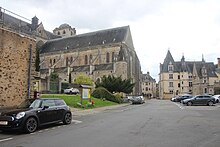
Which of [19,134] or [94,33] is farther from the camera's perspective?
[94,33]

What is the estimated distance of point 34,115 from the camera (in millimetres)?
10414

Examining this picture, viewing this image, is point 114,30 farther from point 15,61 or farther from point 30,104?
point 30,104

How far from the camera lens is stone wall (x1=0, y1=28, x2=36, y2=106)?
1650cm

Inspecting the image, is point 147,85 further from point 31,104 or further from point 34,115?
point 34,115

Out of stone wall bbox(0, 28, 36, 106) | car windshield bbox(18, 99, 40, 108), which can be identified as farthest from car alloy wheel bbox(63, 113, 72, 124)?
stone wall bbox(0, 28, 36, 106)

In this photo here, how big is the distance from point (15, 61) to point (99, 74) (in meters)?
45.9

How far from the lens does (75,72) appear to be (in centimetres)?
6681

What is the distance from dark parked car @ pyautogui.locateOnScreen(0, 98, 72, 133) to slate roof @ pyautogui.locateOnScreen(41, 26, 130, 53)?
176 ft

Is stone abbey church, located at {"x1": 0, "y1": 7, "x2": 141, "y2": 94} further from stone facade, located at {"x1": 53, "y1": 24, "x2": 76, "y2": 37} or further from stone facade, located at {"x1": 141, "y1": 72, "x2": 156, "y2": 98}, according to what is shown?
stone facade, located at {"x1": 141, "y1": 72, "x2": 156, "y2": 98}

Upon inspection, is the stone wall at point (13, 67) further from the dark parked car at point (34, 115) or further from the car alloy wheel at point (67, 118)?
the car alloy wheel at point (67, 118)

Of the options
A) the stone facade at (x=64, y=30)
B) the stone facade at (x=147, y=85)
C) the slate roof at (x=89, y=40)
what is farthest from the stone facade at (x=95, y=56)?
the stone facade at (x=147, y=85)

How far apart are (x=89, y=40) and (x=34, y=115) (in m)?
62.8

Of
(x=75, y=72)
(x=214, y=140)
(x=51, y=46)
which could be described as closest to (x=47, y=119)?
(x=214, y=140)

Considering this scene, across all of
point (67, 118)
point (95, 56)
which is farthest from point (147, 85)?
point (67, 118)
